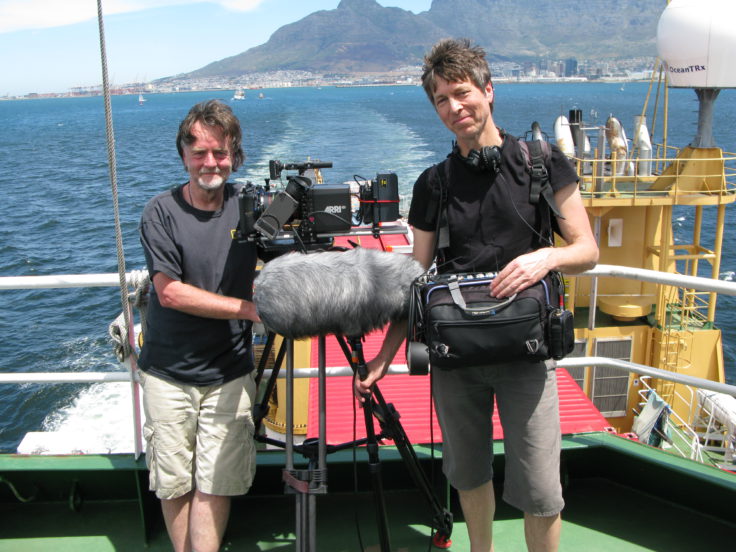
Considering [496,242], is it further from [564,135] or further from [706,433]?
[564,135]

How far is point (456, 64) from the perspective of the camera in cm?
227

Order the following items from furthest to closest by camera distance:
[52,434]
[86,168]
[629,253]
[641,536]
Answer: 1. [86,168]
2. [629,253]
3. [52,434]
4. [641,536]

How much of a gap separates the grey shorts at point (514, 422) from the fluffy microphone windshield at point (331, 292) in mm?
375

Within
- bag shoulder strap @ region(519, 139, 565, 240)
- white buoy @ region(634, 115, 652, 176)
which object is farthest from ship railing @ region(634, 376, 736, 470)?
bag shoulder strap @ region(519, 139, 565, 240)

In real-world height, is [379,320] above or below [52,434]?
above

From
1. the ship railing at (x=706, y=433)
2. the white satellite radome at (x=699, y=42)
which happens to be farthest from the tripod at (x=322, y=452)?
the white satellite radome at (x=699, y=42)

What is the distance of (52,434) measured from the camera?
11.9 m

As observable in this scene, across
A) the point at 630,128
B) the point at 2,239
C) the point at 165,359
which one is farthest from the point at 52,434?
the point at 630,128

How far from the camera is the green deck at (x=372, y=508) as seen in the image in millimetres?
2988

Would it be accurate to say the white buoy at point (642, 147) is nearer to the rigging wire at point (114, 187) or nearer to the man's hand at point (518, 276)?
the man's hand at point (518, 276)

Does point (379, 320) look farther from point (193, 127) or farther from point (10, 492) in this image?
point (10, 492)

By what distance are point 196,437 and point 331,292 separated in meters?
1.00

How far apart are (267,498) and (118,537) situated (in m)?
0.70

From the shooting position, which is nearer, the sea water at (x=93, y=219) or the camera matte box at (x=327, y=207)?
the camera matte box at (x=327, y=207)
